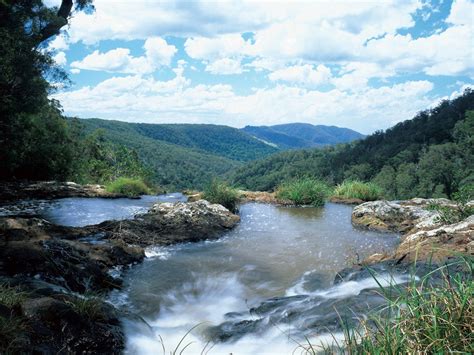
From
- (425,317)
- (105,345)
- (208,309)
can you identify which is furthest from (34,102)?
(425,317)

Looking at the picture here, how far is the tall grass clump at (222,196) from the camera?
598 inches

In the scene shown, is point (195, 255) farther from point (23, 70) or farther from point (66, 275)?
point (23, 70)

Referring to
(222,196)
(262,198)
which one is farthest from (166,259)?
(262,198)

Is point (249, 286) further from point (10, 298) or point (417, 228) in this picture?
point (417, 228)

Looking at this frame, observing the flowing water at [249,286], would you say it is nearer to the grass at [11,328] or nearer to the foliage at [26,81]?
the grass at [11,328]

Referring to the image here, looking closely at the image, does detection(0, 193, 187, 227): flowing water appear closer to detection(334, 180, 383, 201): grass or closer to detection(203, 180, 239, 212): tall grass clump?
detection(203, 180, 239, 212): tall grass clump

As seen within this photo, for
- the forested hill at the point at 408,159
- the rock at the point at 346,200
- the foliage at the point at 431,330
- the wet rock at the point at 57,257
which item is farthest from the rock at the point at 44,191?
the forested hill at the point at 408,159

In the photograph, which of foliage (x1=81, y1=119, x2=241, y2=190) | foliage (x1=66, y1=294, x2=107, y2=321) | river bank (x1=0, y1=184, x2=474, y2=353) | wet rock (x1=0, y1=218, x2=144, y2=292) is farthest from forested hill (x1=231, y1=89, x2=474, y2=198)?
foliage (x1=66, y1=294, x2=107, y2=321)

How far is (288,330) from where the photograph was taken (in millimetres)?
5383

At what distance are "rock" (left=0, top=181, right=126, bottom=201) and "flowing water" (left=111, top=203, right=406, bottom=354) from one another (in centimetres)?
833

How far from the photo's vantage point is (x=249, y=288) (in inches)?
309

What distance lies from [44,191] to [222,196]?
757cm

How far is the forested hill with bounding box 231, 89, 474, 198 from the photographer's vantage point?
190ft

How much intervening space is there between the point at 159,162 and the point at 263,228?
129m
